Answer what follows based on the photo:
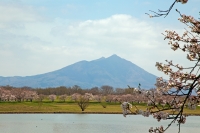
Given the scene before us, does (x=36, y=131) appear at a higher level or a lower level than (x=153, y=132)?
lower

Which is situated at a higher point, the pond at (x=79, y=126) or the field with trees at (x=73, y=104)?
the field with trees at (x=73, y=104)

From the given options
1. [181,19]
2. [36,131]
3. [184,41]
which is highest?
[181,19]

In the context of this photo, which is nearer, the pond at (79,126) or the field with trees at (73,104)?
the field with trees at (73,104)

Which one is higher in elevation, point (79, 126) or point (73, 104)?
point (73, 104)

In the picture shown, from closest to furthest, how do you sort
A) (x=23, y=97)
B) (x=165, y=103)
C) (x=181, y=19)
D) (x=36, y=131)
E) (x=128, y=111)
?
(x=128, y=111) → (x=165, y=103) → (x=181, y=19) → (x=36, y=131) → (x=23, y=97)

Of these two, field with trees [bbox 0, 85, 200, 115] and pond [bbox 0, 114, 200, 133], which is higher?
field with trees [bbox 0, 85, 200, 115]

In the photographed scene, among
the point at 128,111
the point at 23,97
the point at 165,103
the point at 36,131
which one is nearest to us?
the point at 128,111

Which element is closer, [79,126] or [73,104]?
[79,126]

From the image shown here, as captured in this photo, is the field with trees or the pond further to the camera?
the pond

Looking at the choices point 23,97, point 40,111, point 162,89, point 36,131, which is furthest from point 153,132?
point 23,97

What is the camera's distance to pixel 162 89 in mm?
5082

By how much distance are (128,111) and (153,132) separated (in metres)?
0.56

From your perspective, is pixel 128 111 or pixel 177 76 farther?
pixel 177 76

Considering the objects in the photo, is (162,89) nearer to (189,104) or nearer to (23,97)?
(189,104)
